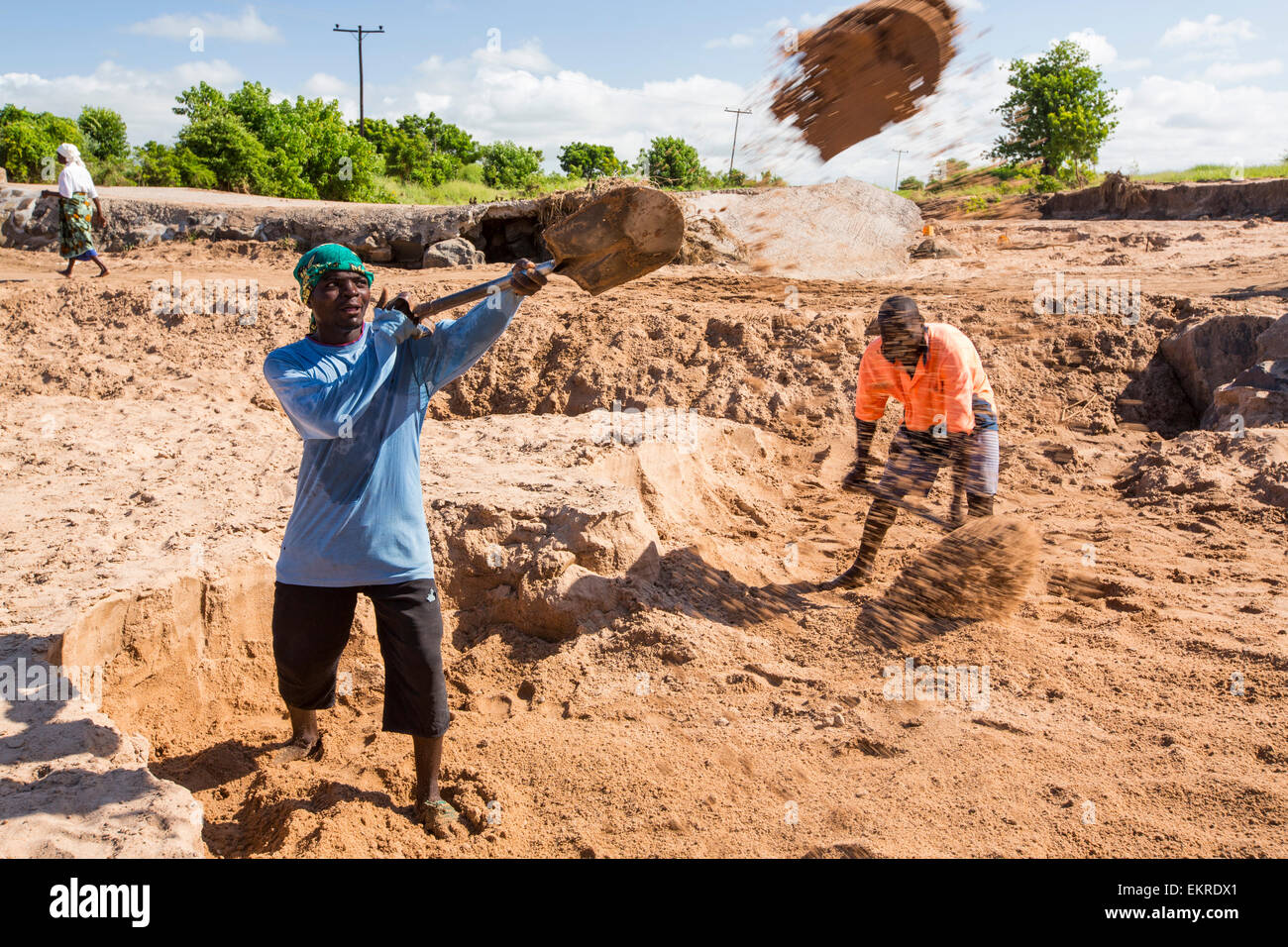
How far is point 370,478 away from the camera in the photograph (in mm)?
2430

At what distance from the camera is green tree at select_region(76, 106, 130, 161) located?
73.9 ft

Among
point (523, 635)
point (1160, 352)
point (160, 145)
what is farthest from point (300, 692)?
point (160, 145)

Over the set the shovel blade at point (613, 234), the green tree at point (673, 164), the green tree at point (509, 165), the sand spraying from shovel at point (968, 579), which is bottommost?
the sand spraying from shovel at point (968, 579)

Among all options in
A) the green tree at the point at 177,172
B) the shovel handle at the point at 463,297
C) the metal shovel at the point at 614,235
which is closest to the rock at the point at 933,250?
the metal shovel at the point at 614,235

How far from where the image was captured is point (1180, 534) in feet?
16.3

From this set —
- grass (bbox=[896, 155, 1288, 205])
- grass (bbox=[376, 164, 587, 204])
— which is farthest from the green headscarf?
grass (bbox=[376, 164, 587, 204])

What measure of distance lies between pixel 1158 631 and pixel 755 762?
2067 mm

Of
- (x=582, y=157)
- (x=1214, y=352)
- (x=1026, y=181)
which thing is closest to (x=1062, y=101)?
(x=1026, y=181)

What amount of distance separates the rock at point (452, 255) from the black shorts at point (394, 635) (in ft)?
24.7

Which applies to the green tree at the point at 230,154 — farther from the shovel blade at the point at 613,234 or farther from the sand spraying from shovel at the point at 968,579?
the sand spraying from shovel at the point at 968,579

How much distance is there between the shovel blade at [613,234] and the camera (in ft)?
9.93

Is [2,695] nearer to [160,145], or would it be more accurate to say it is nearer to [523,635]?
[523,635]

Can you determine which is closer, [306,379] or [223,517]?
[306,379]

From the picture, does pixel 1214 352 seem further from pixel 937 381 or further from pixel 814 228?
pixel 814 228
